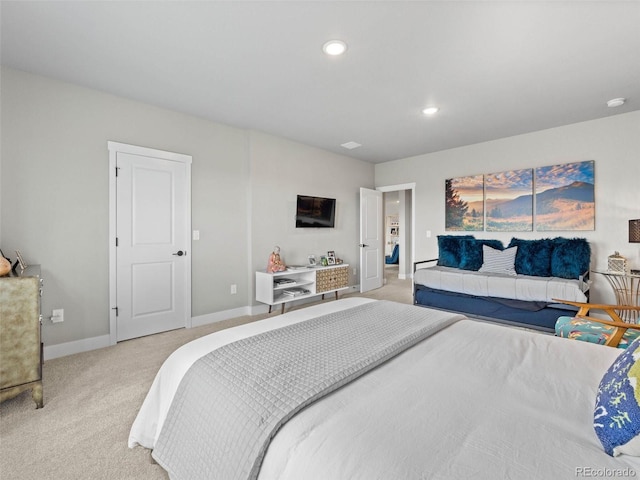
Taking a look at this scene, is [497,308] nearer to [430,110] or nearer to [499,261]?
[499,261]

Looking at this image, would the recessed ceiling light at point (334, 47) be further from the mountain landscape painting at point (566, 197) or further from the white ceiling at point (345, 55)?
the mountain landscape painting at point (566, 197)

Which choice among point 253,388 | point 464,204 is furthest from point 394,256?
point 253,388

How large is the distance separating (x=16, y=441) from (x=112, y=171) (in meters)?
2.34

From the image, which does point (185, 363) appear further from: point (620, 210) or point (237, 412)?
point (620, 210)

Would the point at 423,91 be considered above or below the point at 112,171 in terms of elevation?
above

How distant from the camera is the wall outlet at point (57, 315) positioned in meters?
2.80

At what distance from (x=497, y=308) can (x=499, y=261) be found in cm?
78

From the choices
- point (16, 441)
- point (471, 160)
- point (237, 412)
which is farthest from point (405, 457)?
point (471, 160)

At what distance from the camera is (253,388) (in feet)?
3.46

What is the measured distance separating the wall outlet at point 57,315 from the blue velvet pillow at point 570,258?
5494 mm

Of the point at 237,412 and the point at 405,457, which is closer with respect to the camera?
the point at 405,457

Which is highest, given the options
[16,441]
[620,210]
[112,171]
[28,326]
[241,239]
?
[112,171]

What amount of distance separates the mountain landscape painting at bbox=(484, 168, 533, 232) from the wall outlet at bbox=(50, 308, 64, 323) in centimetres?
547

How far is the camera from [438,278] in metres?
4.25
